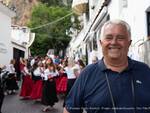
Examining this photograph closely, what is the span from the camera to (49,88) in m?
15.6

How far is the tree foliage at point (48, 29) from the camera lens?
207ft

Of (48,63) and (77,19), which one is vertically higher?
(77,19)

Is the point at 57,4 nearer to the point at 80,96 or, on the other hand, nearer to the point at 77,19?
the point at 77,19

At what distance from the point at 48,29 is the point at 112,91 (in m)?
60.4

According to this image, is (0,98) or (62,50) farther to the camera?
(62,50)

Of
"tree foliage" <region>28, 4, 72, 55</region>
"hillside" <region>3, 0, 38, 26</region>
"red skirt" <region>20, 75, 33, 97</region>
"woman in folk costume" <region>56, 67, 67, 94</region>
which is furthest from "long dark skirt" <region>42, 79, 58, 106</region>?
"hillside" <region>3, 0, 38, 26</region>

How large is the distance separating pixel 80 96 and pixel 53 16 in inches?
2466

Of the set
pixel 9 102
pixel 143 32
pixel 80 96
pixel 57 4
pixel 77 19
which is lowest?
pixel 9 102

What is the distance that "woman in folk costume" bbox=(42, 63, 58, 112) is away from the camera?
15.4 m

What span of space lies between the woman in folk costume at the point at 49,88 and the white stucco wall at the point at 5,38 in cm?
1276

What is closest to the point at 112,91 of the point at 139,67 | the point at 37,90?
the point at 139,67

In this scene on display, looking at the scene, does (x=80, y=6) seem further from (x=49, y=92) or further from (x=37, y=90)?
(x=49, y=92)

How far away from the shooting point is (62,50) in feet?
233

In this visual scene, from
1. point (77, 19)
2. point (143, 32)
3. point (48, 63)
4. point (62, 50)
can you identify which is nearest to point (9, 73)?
point (48, 63)
